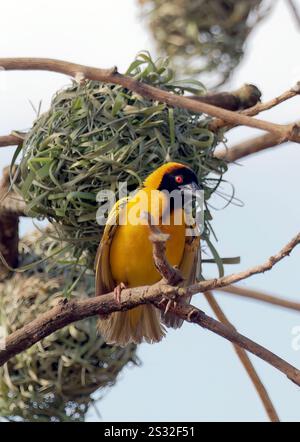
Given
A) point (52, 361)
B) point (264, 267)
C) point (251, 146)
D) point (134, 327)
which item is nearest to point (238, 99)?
point (251, 146)

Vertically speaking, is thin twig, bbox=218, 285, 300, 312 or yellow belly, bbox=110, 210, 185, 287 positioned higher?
yellow belly, bbox=110, 210, 185, 287

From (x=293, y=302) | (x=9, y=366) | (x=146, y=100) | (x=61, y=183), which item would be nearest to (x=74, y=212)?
(x=61, y=183)

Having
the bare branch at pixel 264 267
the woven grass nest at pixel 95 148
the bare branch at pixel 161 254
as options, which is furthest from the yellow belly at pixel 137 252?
the bare branch at pixel 264 267

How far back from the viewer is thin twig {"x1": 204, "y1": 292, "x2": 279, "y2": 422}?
10.3 feet

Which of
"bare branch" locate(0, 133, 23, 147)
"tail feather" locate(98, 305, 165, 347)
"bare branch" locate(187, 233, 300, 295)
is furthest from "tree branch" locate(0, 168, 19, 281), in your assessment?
"bare branch" locate(187, 233, 300, 295)

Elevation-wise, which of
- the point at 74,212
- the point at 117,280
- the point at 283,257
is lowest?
the point at 117,280

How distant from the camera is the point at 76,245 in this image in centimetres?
315

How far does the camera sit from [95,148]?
299 cm

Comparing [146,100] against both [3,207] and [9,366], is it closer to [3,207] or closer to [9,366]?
[3,207]

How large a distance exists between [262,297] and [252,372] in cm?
24

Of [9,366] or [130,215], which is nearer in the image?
[130,215]

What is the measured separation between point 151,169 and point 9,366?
3.68 feet

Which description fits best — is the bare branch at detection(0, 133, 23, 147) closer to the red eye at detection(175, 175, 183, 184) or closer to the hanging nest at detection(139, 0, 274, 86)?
the red eye at detection(175, 175, 183, 184)
